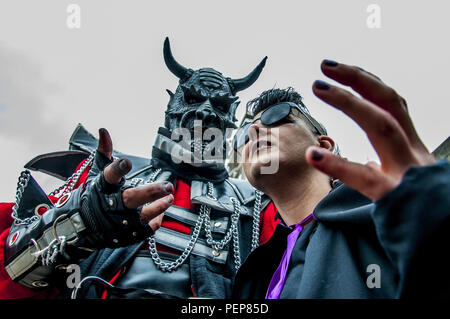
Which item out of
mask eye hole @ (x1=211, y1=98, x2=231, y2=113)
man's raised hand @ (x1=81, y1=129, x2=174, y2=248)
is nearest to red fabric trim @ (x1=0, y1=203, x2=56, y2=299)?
man's raised hand @ (x1=81, y1=129, x2=174, y2=248)

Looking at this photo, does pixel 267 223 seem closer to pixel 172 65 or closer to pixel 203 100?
pixel 203 100

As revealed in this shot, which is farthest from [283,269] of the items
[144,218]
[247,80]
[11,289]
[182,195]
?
[247,80]

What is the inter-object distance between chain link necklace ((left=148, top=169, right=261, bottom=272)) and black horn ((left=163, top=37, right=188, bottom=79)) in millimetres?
1686

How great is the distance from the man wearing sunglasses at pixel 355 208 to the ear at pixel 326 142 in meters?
0.13

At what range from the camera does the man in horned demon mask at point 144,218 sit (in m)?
2.14

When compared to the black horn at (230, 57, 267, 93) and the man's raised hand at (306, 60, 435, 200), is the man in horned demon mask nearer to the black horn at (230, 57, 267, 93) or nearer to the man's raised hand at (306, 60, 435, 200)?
the black horn at (230, 57, 267, 93)

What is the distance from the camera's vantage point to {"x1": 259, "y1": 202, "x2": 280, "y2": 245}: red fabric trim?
3.27 metres

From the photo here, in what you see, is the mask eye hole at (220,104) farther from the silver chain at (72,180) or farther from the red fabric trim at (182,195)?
the silver chain at (72,180)

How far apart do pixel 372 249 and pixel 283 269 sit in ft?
2.00

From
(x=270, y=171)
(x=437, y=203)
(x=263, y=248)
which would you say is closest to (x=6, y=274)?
(x=263, y=248)

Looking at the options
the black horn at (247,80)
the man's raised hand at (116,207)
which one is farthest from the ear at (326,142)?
the black horn at (247,80)

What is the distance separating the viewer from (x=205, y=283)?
8.66ft
